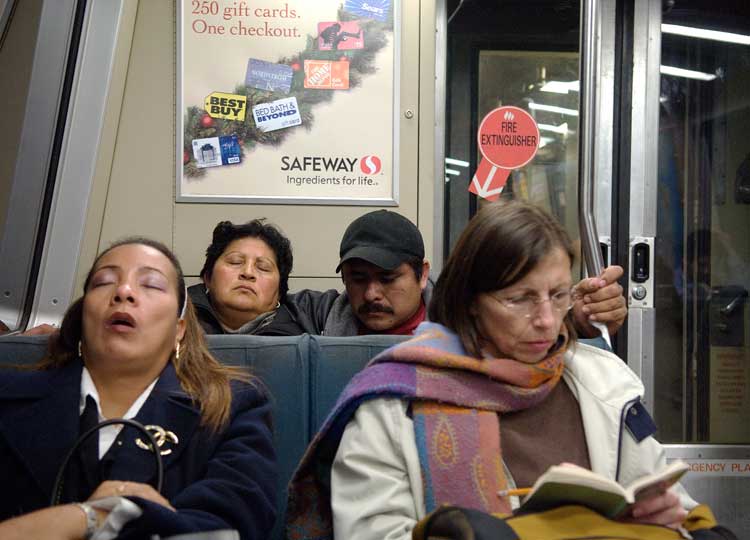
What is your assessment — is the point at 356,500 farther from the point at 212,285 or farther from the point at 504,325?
the point at 212,285

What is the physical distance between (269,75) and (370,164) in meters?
0.60

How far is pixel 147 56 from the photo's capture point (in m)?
3.72

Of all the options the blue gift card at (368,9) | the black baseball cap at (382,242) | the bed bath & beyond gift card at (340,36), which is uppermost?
the blue gift card at (368,9)

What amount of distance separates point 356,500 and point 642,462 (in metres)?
0.63

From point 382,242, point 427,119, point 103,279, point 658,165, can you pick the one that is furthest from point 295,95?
point 103,279

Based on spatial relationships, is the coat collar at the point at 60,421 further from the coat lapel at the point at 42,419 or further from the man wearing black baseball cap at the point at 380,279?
the man wearing black baseball cap at the point at 380,279

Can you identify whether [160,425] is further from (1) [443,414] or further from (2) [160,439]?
(1) [443,414]

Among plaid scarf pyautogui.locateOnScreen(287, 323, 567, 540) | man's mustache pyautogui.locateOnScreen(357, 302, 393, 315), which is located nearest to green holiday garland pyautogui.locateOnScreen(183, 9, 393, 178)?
man's mustache pyautogui.locateOnScreen(357, 302, 393, 315)

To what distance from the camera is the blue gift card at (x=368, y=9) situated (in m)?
3.76

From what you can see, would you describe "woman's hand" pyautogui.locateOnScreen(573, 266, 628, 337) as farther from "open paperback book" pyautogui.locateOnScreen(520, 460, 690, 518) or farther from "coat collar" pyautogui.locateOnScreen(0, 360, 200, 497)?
"coat collar" pyautogui.locateOnScreen(0, 360, 200, 497)

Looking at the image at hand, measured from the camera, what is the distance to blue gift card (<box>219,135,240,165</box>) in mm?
3709

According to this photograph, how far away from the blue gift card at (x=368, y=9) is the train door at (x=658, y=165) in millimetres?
441

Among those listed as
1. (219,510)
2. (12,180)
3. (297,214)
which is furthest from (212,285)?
(219,510)

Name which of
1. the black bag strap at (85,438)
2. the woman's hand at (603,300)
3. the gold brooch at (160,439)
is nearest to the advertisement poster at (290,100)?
the woman's hand at (603,300)
